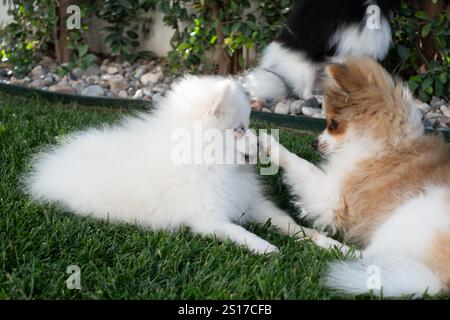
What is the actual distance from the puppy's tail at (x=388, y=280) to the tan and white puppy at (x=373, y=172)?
0.09 m

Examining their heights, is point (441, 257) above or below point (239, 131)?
below

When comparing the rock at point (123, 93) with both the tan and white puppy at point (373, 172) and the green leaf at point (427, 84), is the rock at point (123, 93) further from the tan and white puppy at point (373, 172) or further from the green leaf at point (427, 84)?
the tan and white puppy at point (373, 172)

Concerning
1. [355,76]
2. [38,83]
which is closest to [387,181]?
[355,76]

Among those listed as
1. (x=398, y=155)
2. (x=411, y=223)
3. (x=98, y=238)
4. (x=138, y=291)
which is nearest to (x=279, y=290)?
(x=138, y=291)

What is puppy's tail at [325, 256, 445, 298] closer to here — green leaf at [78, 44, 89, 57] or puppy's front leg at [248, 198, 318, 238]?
puppy's front leg at [248, 198, 318, 238]

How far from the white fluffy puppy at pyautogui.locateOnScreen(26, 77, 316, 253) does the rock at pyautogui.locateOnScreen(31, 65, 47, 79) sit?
14.8 ft

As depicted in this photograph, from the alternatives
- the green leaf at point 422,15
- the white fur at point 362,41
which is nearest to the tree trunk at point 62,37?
the white fur at point 362,41

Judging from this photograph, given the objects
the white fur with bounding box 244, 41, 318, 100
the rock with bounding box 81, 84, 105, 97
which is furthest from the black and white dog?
the rock with bounding box 81, 84, 105, 97

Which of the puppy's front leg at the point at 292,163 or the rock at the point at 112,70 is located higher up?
the rock at the point at 112,70

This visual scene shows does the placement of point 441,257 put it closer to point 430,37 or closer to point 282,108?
point 282,108

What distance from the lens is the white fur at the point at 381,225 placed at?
212 cm

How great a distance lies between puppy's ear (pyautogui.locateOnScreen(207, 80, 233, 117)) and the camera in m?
2.59

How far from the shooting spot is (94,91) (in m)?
6.16

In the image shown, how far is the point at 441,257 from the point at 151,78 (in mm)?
5258
